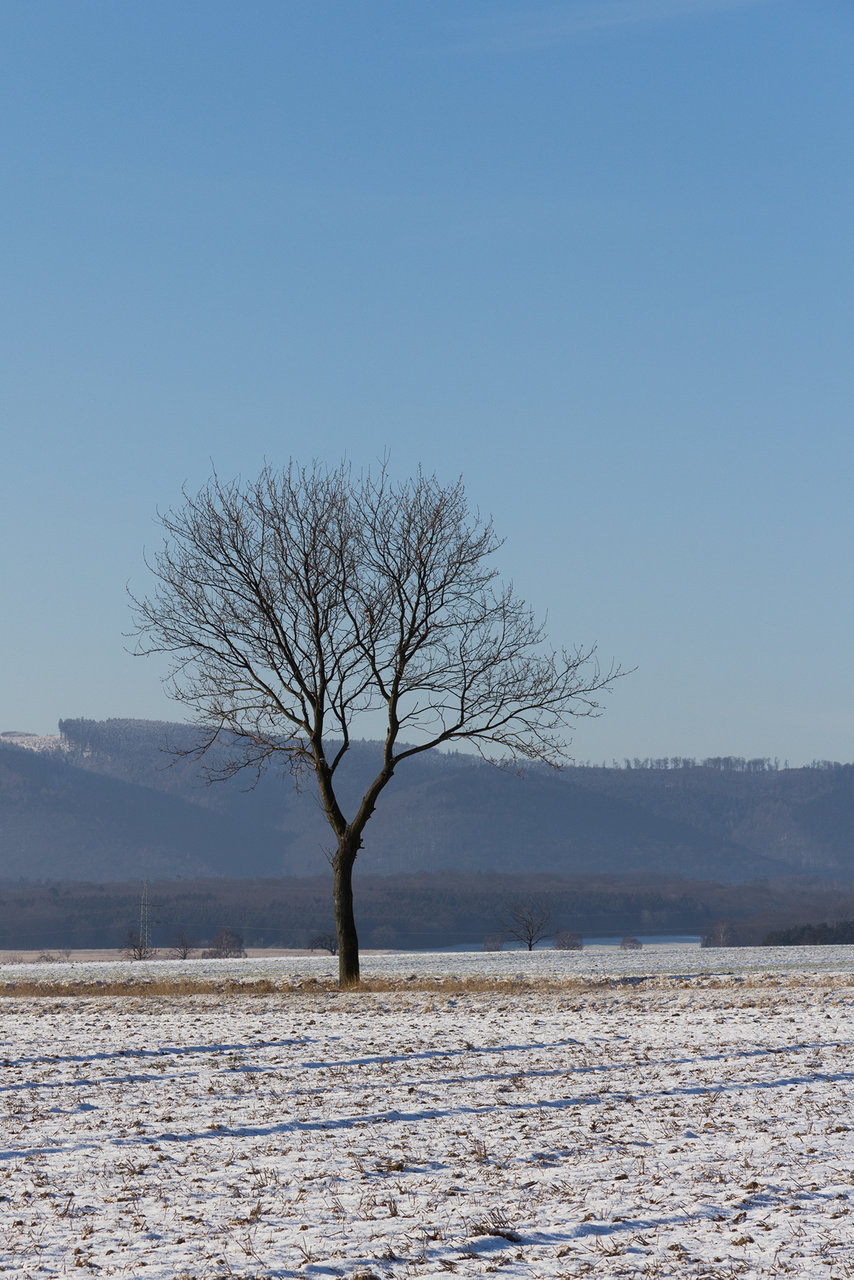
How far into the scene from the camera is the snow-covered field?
24.2 feet

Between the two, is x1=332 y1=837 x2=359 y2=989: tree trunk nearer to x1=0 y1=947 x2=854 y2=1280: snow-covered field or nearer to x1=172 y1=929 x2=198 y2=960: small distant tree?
x1=0 y1=947 x2=854 y2=1280: snow-covered field

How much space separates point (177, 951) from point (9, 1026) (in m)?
109

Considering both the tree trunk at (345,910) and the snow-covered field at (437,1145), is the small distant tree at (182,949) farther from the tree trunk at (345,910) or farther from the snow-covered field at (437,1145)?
the snow-covered field at (437,1145)

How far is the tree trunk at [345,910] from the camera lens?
91.0ft

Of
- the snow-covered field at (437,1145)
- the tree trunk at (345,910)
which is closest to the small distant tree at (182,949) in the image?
the tree trunk at (345,910)

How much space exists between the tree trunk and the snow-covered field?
277 inches

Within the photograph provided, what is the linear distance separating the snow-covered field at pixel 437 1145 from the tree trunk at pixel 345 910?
277 inches

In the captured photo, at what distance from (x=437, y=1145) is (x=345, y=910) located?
18050 mm

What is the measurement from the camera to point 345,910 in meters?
28.0

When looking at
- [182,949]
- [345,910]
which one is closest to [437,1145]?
[345,910]

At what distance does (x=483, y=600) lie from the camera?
29219mm

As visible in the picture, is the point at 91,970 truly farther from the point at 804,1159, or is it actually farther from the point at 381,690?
the point at 804,1159

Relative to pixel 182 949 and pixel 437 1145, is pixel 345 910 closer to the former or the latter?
pixel 437 1145

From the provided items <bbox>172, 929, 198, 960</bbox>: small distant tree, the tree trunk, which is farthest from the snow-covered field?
<bbox>172, 929, 198, 960</bbox>: small distant tree
